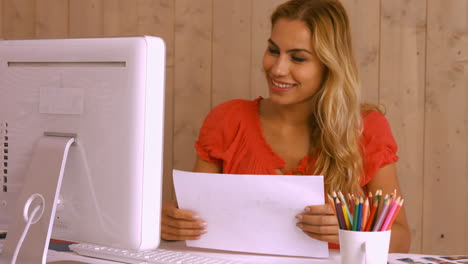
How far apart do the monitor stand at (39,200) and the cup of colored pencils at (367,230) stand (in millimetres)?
481

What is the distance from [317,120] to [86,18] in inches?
47.7

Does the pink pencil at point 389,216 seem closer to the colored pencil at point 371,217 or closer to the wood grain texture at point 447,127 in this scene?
the colored pencil at point 371,217

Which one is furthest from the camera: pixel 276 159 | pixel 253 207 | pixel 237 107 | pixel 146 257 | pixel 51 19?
pixel 51 19

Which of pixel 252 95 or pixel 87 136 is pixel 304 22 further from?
pixel 87 136

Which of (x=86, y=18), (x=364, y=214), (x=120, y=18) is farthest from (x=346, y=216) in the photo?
(x=86, y=18)

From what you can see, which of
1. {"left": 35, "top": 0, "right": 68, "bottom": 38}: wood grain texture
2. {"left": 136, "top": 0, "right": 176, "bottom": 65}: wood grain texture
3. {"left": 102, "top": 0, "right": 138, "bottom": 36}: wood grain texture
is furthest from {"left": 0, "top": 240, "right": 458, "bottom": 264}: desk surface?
{"left": 35, "top": 0, "right": 68, "bottom": 38}: wood grain texture

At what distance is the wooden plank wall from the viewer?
2086 mm

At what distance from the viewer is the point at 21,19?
2592 millimetres

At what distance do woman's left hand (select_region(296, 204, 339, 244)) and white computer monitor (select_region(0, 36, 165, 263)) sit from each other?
367mm

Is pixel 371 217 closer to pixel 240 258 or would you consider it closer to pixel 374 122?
pixel 240 258

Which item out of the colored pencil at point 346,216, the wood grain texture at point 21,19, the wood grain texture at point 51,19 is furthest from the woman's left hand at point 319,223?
the wood grain texture at point 21,19

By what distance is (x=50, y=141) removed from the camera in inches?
39.4

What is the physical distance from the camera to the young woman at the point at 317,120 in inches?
68.0

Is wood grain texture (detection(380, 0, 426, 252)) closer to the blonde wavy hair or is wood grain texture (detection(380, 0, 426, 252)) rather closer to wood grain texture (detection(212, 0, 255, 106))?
the blonde wavy hair
